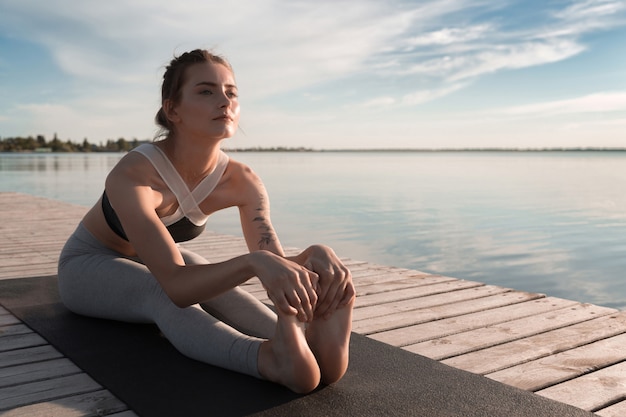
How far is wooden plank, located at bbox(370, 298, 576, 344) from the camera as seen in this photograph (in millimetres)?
2363

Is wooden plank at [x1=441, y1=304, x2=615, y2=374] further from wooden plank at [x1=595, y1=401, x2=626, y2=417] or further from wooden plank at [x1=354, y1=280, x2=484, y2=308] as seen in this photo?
wooden plank at [x1=354, y1=280, x2=484, y2=308]

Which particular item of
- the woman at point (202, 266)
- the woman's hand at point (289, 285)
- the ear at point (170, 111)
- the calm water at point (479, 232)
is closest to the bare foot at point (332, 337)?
the woman at point (202, 266)

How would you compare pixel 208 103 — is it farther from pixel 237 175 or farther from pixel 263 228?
pixel 263 228

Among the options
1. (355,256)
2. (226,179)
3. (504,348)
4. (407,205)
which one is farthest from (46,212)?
(407,205)

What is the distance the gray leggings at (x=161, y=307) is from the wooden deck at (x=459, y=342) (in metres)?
0.26

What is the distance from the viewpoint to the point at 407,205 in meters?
12.3

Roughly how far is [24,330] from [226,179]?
40.3 inches

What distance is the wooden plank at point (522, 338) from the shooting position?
7.12 feet

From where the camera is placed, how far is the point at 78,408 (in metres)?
1.61

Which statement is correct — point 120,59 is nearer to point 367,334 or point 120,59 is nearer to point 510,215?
point 510,215

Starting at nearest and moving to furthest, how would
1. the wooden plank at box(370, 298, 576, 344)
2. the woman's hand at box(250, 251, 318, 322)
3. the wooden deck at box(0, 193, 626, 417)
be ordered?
the woman's hand at box(250, 251, 318, 322), the wooden deck at box(0, 193, 626, 417), the wooden plank at box(370, 298, 576, 344)

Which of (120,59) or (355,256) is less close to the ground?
(120,59)

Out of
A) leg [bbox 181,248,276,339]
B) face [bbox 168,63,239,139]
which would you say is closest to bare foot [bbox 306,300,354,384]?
leg [bbox 181,248,276,339]

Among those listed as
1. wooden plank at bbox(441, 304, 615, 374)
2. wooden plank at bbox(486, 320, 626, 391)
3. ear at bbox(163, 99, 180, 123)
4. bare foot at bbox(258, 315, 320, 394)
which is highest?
ear at bbox(163, 99, 180, 123)
